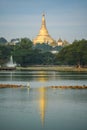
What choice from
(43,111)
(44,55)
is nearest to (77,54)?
(44,55)

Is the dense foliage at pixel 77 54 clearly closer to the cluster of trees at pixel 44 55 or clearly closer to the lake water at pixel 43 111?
the cluster of trees at pixel 44 55

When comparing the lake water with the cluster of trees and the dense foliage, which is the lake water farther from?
the cluster of trees

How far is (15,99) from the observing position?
1433 inches

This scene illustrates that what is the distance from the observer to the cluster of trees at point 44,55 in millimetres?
124312

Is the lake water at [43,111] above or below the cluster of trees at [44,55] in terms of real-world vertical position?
below

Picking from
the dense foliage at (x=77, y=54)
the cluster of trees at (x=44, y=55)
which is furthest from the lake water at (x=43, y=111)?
the cluster of trees at (x=44, y=55)

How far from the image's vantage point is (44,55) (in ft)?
520

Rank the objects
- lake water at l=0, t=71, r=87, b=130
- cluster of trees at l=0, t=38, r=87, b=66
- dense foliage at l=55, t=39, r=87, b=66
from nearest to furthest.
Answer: lake water at l=0, t=71, r=87, b=130, dense foliage at l=55, t=39, r=87, b=66, cluster of trees at l=0, t=38, r=87, b=66

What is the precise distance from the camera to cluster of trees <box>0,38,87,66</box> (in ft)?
408

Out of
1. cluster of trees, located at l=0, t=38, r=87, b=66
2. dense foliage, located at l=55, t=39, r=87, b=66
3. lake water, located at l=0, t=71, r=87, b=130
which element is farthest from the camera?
cluster of trees, located at l=0, t=38, r=87, b=66

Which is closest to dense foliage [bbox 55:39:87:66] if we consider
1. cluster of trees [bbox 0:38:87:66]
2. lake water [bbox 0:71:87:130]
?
cluster of trees [bbox 0:38:87:66]

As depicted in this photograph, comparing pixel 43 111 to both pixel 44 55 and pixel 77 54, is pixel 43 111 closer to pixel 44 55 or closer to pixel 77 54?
pixel 77 54

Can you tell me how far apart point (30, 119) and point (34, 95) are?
13756 millimetres

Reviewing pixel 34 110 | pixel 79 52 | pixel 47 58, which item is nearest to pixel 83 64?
pixel 79 52
